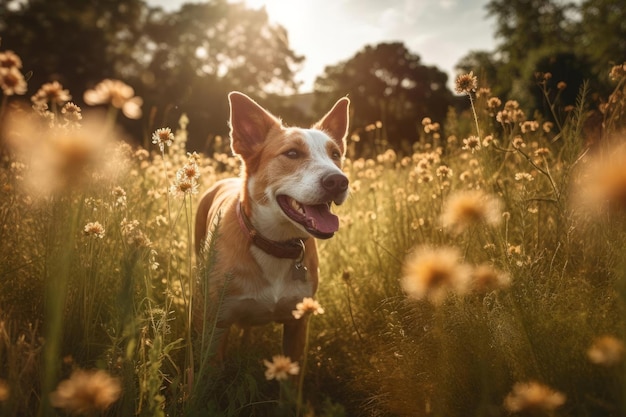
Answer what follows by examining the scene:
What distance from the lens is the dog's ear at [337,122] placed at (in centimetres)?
388

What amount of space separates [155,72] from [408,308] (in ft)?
87.0

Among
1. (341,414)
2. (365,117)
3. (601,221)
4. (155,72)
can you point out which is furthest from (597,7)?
(341,414)

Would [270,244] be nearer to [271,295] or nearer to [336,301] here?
[271,295]

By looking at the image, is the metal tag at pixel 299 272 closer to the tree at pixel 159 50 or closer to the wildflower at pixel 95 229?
the wildflower at pixel 95 229

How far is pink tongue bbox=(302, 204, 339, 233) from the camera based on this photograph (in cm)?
301

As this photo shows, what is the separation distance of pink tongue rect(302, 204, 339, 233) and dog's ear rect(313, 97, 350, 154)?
103 centimetres

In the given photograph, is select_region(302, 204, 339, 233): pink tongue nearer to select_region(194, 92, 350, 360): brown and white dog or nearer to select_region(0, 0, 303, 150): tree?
select_region(194, 92, 350, 360): brown and white dog

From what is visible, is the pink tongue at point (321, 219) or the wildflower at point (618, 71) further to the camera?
the wildflower at point (618, 71)

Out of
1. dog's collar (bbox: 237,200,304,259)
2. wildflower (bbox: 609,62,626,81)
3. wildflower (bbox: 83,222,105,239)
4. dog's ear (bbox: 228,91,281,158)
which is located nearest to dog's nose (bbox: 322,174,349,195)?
dog's collar (bbox: 237,200,304,259)

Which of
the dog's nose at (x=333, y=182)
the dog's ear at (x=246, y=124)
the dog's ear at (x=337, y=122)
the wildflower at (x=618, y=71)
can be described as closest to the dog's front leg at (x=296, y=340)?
the dog's nose at (x=333, y=182)

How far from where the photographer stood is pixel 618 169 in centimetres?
147

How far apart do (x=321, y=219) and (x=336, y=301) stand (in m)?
0.98

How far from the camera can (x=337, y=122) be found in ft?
13.0

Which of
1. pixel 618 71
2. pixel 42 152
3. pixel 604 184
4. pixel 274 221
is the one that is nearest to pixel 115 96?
pixel 42 152
